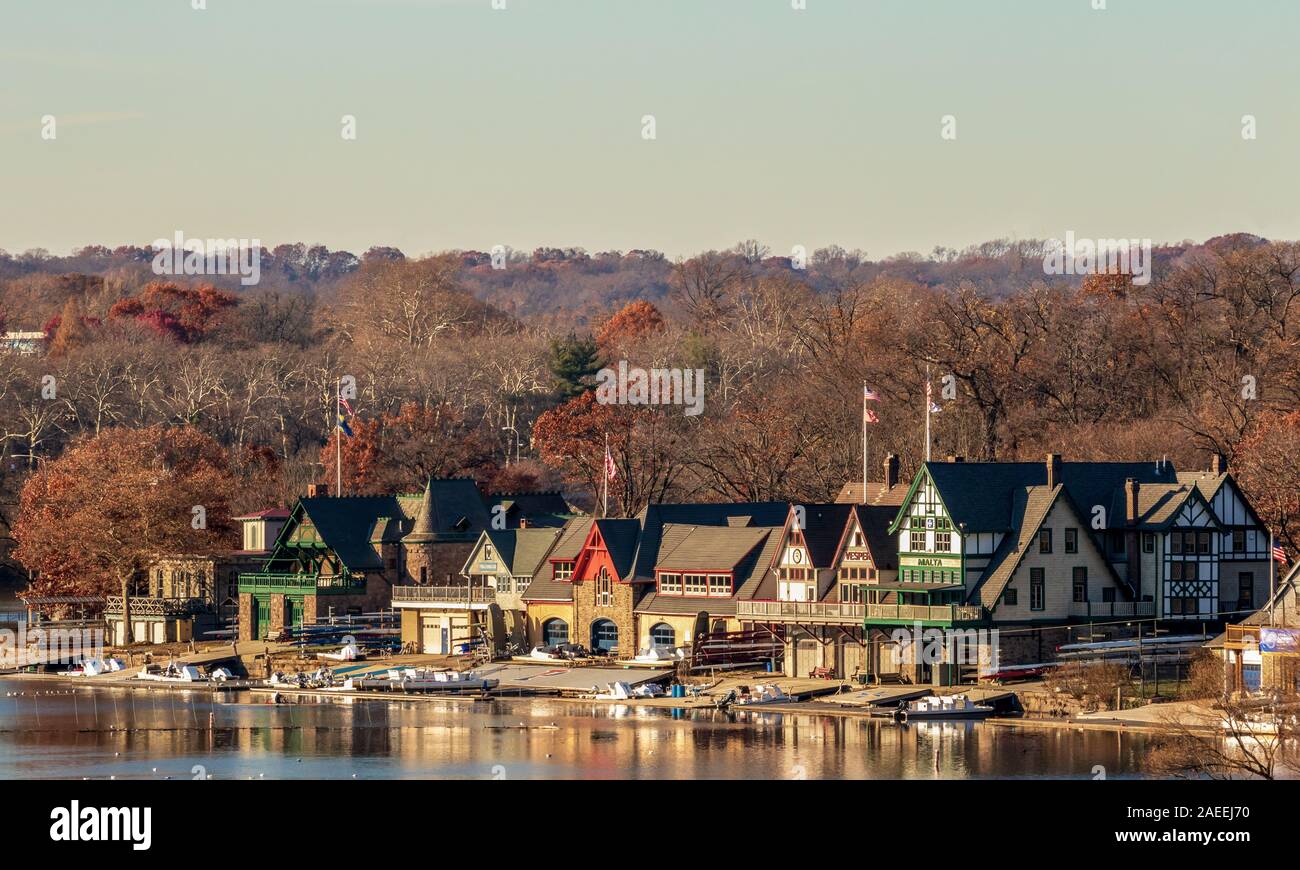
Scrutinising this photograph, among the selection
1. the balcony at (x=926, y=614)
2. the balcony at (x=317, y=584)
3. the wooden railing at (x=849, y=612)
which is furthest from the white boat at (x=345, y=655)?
the balcony at (x=926, y=614)

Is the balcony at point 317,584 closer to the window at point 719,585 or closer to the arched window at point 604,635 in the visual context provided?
the arched window at point 604,635

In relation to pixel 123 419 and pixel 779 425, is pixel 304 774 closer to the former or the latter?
pixel 779 425

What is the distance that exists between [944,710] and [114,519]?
47.4 meters

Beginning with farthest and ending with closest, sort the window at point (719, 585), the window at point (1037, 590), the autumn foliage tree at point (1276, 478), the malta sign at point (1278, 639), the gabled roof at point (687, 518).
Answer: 1. the autumn foliage tree at point (1276, 478)
2. the gabled roof at point (687, 518)
3. the window at point (719, 585)
4. the window at point (1037, 590)
5. the malta sign at point (1278, 639)

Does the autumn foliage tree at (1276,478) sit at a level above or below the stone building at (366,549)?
above

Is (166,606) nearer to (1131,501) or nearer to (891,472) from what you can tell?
(891,472)

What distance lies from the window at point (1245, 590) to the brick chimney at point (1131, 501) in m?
4.28

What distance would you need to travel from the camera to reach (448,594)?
8756 cm

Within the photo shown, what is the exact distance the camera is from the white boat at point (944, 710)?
64062 millimetres

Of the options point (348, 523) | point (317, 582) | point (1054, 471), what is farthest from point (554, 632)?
point (1054, 471)

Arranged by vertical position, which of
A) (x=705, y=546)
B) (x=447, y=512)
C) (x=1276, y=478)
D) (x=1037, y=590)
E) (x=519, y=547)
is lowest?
(x=1037, y=590)
